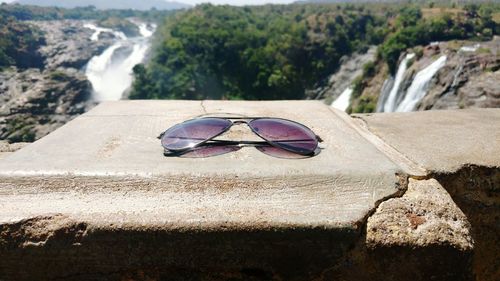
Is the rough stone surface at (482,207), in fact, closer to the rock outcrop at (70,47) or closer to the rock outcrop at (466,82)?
the rock outcrop at (466,82)

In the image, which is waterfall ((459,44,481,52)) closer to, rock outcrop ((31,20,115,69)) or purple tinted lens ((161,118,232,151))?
purple tinted lens ((161,118,232,151))

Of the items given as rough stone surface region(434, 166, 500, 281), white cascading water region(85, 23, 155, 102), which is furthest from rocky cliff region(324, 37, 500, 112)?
white cascading water region(85, 23, 155, 102)

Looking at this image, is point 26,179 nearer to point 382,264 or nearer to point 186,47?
point 382,264

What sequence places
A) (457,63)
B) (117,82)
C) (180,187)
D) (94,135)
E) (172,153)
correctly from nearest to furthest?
1. (180,187)
2. (172,153)
3. (94,135)
4. (457,63)
5. (117,82)

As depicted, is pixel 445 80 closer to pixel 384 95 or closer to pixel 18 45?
pixel 384 95

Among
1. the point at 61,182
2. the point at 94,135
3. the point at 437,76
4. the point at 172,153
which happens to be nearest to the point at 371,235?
the point at 172,153
